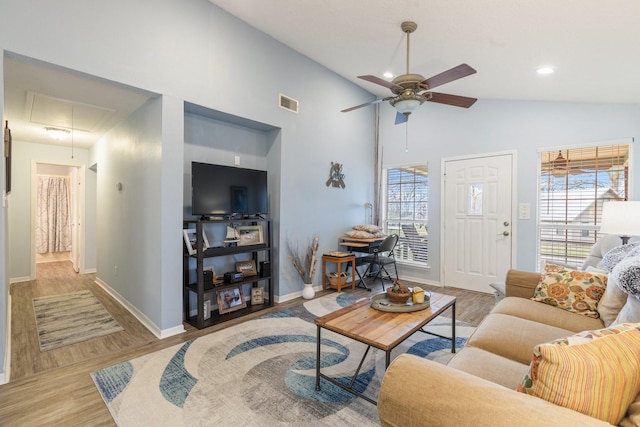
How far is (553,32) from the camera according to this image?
2.40 meters

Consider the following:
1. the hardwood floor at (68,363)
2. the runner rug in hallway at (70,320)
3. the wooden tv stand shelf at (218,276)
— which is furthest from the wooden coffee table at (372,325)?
the runner rug in hallway at (70,320)

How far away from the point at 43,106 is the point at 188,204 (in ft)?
6.35

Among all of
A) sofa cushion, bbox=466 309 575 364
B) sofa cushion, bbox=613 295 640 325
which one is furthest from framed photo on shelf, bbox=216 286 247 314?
sofa cushion, bbox=613 295 640 325

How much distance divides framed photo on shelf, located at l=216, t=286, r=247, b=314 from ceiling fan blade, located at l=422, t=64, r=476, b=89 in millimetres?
2878

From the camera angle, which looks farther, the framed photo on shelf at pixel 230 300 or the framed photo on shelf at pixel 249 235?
the framed photo on shelf at pixel 249 235

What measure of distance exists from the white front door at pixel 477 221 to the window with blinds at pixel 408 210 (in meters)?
0.37

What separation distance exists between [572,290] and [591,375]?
1815 mm

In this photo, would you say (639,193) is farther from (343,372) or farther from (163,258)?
(163,258)

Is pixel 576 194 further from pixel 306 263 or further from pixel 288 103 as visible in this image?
pixel 288 103

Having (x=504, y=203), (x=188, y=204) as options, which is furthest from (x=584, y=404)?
(x=504, y=203)

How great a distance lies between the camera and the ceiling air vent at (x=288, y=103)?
13.0 ft

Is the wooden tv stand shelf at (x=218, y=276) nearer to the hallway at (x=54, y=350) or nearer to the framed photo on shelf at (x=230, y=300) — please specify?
the framed photo on shelf at (x=230, y=300)

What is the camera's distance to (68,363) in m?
2.46

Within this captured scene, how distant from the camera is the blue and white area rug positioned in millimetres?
1833
